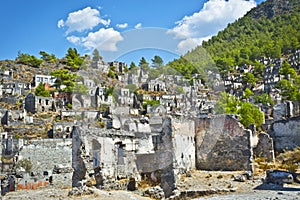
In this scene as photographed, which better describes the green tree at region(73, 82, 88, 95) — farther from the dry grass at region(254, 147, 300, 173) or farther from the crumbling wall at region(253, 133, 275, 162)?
the dry grass at region(254, 147, 300, 173)

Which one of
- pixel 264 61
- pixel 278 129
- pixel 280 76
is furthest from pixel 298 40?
pixel 278 129

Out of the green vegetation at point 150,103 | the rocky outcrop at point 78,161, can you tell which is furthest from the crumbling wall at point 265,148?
the green vegetation at point 150,103

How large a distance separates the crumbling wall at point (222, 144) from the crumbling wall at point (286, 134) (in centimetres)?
881

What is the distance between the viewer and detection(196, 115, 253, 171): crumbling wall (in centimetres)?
1586

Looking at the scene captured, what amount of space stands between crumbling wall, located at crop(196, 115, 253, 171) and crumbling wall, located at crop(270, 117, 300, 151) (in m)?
8.81

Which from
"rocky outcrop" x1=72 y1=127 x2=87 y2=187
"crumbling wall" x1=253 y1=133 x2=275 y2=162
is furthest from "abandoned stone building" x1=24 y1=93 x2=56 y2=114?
"rocky outcrop" x1=72 y1=127 x2=87 y2=187

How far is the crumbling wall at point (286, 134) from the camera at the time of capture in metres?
23.4

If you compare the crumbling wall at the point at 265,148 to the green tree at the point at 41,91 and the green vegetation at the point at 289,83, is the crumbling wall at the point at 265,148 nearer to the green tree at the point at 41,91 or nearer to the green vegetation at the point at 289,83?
the green vegetation at the point at 289,83

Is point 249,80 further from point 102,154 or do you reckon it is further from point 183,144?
point 102,154

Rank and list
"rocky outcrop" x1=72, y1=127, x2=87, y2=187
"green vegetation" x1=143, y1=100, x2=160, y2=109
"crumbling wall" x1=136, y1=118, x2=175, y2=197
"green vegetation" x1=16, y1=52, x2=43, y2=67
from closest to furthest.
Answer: "crumbling wall" x1=136, y1=118, x2=175, y2=197 < "rocky outcrop" x1=72, y1=127, x2=87, y2=187 < "green vegetation" x1=143, y1=100, x2=160, y2=109 < "green vegetation" x1=16, y1=52, x2=43, y2=67

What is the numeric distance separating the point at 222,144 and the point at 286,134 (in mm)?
9686

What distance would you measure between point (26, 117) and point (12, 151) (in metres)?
15.8

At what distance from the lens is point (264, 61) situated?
107 meters

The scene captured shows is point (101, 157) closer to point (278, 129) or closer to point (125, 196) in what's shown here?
point (125, 196)
